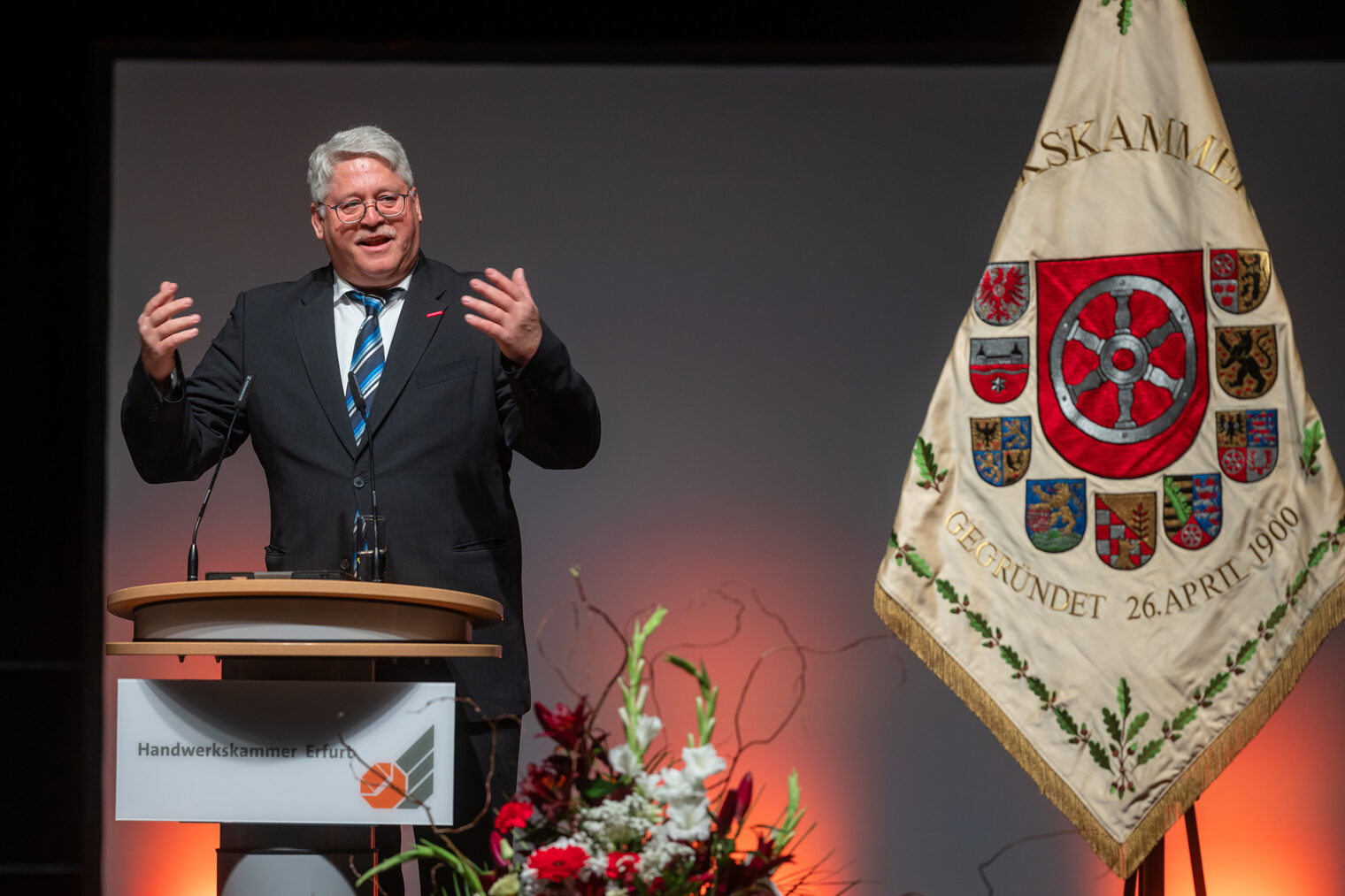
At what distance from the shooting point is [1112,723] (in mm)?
2646

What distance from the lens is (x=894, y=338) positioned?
392cm

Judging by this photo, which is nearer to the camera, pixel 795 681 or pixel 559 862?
pixel 559 862

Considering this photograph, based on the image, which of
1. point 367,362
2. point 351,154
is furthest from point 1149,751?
point 351,154

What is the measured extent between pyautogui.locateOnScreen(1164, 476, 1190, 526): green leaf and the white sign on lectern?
63.6 inches

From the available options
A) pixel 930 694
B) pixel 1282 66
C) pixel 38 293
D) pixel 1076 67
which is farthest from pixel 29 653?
pixel 1282 66

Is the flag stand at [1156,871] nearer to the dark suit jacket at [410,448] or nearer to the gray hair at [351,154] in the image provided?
the dark suit jacket at [410,448]

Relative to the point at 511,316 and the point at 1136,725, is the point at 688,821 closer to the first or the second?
the point at 511,316

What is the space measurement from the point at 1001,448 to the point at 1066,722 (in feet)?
1.82

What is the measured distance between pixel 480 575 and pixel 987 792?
2118 millimetres

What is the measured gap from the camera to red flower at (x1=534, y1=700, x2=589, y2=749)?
1.17 metres

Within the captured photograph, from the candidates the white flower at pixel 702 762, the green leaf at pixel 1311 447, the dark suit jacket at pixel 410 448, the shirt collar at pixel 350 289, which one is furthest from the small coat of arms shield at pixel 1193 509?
the white flower at pixel 702 762

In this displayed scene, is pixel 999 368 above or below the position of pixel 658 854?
above

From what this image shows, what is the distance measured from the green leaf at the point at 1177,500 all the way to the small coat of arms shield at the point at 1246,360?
21cm

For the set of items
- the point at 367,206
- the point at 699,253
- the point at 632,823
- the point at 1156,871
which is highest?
the point at 699,253
